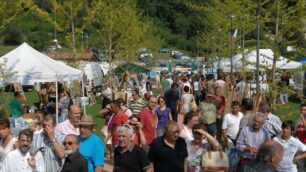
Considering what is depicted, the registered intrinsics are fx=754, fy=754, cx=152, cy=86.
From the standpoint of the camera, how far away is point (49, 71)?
19.8 m

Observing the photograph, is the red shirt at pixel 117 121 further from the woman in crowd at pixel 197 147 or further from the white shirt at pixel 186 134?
the woman in crowd at pixel 197 147

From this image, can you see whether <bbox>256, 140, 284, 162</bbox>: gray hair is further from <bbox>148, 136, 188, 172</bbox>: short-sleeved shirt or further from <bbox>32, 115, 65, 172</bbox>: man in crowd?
<bbox>32, 115, 65, 172</bbox>: man in crowd

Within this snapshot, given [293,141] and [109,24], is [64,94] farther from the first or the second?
[109,24]

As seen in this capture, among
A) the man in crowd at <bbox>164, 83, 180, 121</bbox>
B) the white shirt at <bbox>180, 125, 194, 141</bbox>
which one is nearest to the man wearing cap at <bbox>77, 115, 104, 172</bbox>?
the white shirt at <bbox>180, 125, 194, 141</bbox>

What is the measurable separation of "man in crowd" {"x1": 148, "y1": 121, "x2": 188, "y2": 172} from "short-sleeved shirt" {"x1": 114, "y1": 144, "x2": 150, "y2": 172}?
0.73 m

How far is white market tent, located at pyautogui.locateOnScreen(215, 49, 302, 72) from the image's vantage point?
2330 centimetres

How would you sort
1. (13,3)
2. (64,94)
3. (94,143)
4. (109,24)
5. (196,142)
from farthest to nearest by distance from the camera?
(109,24)
(64,94)
(13,3)
(196,142)
(94,143)

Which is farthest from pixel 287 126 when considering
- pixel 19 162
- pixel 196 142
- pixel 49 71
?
pixel 49 71

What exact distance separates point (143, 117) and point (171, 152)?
18.7ft

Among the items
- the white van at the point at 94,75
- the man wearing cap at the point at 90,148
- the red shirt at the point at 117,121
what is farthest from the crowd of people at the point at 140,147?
the white van at the point at 94,75

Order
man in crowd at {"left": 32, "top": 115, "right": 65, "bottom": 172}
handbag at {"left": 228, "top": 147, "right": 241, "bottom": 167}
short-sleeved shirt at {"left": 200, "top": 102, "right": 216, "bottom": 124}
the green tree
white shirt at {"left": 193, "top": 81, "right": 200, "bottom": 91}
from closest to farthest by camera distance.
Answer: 1. man in crowd at {"left": 32, "top": 115, "right": 65, "bottom": 172}
2. handbag at {"left": 228, "top": 147, "right": 241, "bottom": 167}
3. short-sleeved shirt at {"left": 200, "top": 102, "right": 216, "bottom": 124}
4. the green tree
5. white shirt at {"left": 193, "top": 81, "right": 200, "bottom": 91}

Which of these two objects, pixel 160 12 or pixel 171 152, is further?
pixel 160 12

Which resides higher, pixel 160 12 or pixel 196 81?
pixel 160 12

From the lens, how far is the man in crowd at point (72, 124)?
10.2m
